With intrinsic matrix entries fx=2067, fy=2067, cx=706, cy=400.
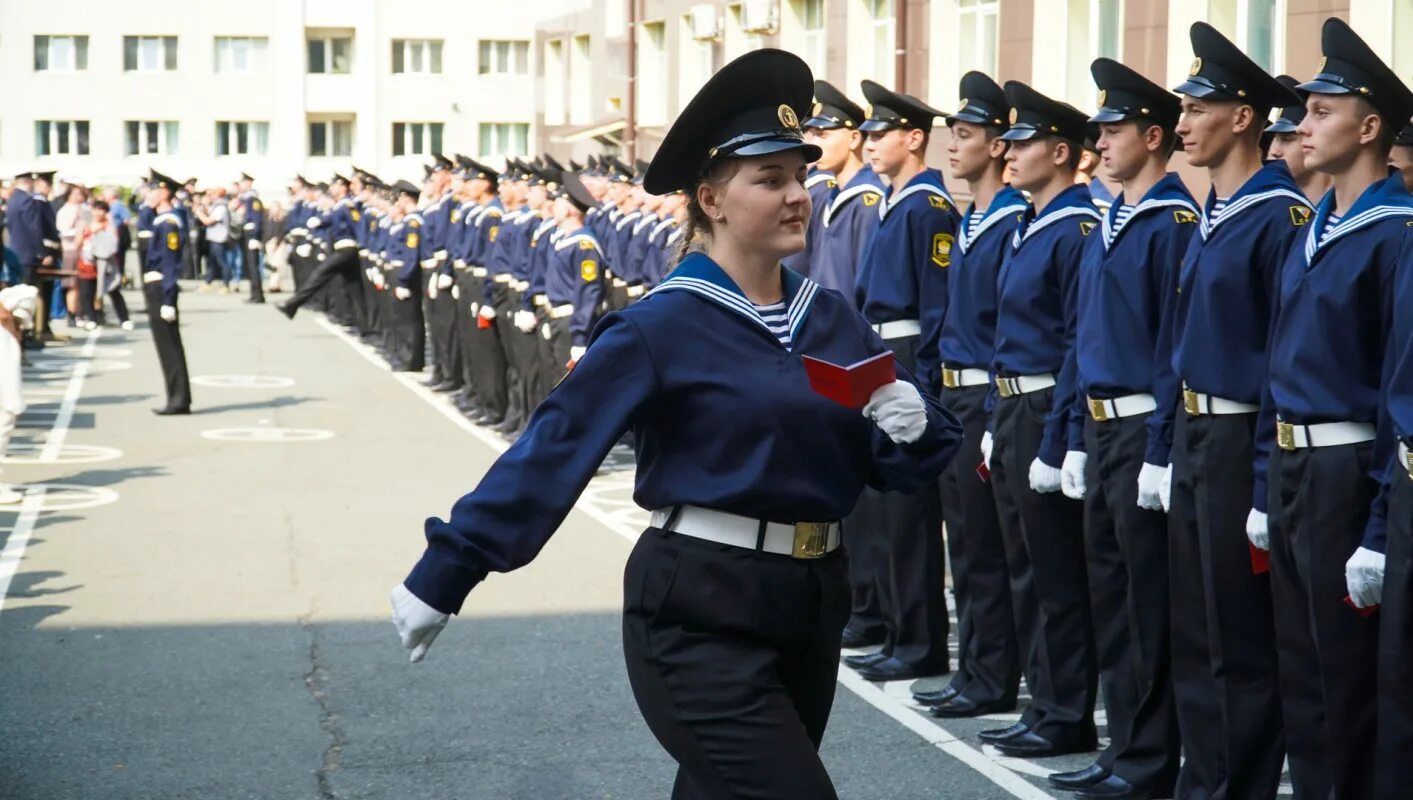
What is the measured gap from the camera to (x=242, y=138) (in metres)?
79.9

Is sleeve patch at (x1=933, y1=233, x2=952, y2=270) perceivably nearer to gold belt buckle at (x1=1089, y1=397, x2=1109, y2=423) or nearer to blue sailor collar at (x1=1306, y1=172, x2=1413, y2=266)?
gold belt buckle at (x1=1089, y1=397, x2=1109, y2=423)

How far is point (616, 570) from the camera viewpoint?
11.6 m

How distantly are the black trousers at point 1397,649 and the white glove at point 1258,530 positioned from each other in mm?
494

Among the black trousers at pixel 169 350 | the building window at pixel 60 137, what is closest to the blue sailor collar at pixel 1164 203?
the black trousers at pixel 169 350

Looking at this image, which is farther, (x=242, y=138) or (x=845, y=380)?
(x=242, y=138)

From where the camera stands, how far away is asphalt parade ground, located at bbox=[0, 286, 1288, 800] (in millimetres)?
7285

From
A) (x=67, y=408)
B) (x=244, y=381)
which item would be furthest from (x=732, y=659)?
(x=244, y=381)

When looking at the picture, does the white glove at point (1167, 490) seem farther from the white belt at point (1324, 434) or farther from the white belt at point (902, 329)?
the white belt at point (902, 329)

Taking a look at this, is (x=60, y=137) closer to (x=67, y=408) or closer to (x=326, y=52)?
(x=326, y=52)

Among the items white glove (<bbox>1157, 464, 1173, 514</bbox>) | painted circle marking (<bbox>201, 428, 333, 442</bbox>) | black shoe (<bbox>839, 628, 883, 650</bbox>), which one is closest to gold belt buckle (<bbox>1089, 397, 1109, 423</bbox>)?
white glove (<bbox>1157, 464, 1173, 514</bbox>)

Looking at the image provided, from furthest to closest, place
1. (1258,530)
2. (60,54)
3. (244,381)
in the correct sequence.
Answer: (60,54) < (244,381) < (1258,530)

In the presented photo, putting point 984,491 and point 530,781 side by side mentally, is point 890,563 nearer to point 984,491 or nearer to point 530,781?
point 984,491

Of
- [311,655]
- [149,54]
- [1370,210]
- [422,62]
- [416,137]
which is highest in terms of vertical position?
[149,54]

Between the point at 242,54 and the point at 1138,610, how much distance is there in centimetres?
7765
